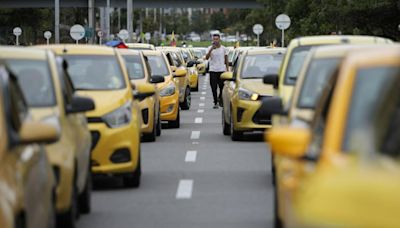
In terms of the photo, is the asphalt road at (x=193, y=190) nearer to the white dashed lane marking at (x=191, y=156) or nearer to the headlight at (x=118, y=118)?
the white dashed lane marking at (x=191, y=156)

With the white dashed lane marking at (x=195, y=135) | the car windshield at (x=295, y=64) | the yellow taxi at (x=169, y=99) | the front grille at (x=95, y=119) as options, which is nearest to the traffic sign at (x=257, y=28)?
the yellow taxi at (x=169, y=99)

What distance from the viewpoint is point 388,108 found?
554 centimetres

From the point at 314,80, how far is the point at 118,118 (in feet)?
10.4

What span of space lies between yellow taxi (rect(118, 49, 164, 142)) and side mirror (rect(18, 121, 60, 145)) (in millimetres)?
10766

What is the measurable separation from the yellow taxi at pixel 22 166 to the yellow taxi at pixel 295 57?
5.81 meters

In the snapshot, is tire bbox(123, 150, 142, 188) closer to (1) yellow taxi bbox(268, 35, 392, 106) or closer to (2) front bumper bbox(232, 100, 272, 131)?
(1) yellow taxi bbox(268, 35, 392, 106)

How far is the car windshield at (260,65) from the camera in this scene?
19812 millimetres

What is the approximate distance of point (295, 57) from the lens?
15.1 m

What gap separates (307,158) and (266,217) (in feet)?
14.7

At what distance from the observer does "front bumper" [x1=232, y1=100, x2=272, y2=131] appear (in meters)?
18.6

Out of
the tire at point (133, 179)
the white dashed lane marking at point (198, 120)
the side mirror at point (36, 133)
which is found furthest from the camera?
the white dashed lane marking at point (198, 120)

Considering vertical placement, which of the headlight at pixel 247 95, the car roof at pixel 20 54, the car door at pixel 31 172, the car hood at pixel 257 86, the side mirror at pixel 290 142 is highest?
the car roof at pixel 20 54

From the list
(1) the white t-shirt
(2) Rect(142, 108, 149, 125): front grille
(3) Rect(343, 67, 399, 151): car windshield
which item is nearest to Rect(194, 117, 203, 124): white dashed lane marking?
(1) the white t-shirt

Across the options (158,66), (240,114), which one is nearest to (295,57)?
(240,114)
